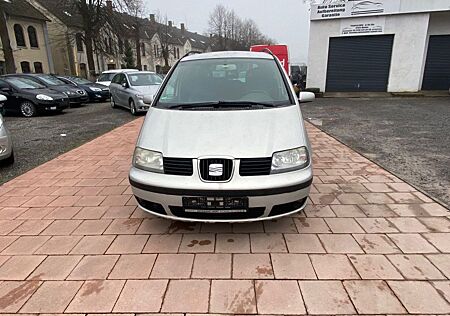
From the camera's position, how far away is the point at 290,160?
107 inches

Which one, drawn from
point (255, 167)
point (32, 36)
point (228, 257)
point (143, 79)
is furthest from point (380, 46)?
point (32, 36)

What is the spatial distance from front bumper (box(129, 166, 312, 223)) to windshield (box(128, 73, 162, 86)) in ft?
31.2

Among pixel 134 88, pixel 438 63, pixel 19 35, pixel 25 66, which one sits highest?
pixel 19 35

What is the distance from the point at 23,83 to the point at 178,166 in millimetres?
11656

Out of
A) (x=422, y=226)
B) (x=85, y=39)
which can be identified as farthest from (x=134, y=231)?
(x=85, y=39)

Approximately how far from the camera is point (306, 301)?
218cm

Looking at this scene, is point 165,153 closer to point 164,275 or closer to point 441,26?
point 164,275

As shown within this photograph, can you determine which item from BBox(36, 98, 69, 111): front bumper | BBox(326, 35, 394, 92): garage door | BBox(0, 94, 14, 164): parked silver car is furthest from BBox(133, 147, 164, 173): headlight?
BBox(326, 35, 394, 92): garage door

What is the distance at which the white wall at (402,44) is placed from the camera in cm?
1484

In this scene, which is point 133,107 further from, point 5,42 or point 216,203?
point 5,42

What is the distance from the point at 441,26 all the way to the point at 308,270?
1780cm

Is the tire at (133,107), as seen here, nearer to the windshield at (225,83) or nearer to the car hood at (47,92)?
the car hood at (47,92)

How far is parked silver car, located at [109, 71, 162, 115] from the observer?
424 inches

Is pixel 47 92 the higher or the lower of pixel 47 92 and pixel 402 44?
the lower
